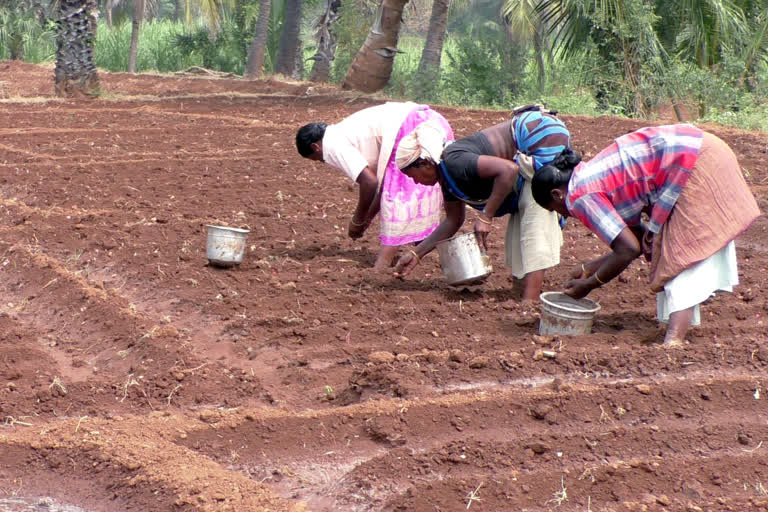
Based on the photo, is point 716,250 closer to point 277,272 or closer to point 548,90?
point 277,272

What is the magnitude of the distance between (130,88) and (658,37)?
10.0 m

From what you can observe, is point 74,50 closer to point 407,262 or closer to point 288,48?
point 288,48

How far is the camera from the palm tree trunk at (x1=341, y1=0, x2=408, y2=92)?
15.6 metres

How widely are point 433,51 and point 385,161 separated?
10.4m

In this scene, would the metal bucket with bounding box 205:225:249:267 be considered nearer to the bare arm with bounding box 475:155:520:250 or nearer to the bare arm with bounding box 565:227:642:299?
the bare arm with bounding box 475:155:520:250

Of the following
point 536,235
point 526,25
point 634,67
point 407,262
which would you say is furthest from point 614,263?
point 526,25

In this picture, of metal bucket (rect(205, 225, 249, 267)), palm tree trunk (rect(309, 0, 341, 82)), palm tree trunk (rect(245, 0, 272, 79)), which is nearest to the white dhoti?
metal bucket (rect(205, 225, 249, 267))

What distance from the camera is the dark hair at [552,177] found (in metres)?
4.38

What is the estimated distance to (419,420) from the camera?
12.8 feet

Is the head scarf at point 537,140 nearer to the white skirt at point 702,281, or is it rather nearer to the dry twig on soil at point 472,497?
the white skirt at point 702,281

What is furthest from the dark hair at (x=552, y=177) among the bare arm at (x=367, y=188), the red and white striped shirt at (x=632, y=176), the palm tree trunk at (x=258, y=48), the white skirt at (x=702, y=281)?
the palm tree trunk at (x=258, y=48)

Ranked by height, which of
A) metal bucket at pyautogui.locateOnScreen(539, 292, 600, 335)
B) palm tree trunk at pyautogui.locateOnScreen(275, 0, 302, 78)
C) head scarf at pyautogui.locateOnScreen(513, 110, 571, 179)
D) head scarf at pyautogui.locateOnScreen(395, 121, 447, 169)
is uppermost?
head scarf at pyautogui.locateOnScreen(513, 110, 571, 179)

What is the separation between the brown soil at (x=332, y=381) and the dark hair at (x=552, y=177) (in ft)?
2.38

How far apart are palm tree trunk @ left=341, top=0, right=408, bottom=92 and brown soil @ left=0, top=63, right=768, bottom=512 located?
28.6 ft
